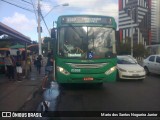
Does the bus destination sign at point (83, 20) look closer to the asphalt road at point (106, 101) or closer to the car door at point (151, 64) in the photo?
the asphalt road at point (106, 101)

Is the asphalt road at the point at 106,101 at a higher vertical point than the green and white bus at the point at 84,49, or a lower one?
lower

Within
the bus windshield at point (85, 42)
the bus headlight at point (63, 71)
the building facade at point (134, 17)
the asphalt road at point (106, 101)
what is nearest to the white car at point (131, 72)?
the bus windshield at point (85, 42)

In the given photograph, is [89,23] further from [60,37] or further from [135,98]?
[135,98]

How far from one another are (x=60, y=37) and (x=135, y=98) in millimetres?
4008

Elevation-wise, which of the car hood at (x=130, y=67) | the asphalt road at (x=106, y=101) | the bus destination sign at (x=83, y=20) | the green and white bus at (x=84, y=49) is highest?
the bus destination sign at (x=83, y=20)

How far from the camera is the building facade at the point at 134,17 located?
199 feet

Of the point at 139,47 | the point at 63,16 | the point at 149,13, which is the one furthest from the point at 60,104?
the point at 149,13

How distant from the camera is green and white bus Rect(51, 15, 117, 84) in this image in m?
12.2

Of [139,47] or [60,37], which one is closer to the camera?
[60,37]

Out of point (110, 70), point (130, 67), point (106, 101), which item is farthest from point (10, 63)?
point (106, 101)

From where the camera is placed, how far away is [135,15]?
2768 inches

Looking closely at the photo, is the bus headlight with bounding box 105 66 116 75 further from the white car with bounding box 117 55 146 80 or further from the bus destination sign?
the white car with bounding box 117 55 146 80

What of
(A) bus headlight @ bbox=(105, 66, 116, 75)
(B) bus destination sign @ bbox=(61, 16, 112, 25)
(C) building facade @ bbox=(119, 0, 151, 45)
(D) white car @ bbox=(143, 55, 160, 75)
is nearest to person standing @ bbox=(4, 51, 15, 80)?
(B) bus destination sign @ bbox=(61, 16, 112, 25)

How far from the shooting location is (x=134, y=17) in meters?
70.8
